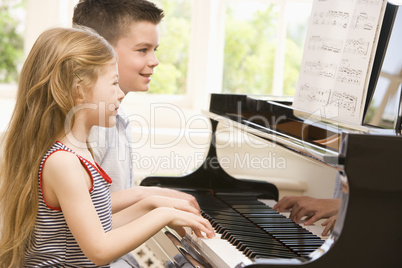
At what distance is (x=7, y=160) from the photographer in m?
1.41

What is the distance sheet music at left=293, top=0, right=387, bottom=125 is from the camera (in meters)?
1.41

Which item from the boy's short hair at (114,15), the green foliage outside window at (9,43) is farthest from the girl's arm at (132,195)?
the green foliage outside window at (9,43)

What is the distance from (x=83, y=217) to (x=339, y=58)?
0.83 m

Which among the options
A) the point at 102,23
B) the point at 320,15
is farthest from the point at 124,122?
the point at 320,15

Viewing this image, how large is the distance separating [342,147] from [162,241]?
951mm

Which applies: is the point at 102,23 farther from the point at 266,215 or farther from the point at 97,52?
the point at 266,215

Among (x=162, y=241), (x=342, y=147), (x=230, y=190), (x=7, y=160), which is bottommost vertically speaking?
(x=162, y=241)

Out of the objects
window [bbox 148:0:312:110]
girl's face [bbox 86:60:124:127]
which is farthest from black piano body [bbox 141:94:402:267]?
window [bbox 148:0:312:110]

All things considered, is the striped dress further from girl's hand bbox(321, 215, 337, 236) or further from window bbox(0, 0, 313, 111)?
window bbox(0, 0, 313, 111)

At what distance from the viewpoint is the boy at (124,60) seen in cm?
174

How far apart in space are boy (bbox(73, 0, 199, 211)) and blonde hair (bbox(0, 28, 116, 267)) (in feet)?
1.17

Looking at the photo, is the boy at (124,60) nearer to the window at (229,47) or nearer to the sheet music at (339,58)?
the sheet music at (339,58)

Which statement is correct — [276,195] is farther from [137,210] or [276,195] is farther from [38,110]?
[38,110]

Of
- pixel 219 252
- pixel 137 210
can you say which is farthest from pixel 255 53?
pixel 219 252
